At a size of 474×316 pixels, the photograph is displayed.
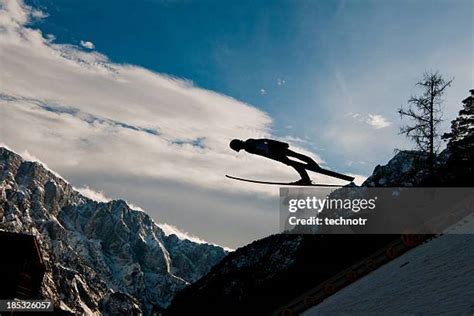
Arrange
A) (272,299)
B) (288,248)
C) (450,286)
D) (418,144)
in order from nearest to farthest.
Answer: (450,286)
(418,144)
(272,299)
(288,248)

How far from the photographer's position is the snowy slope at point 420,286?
1233 centimetres

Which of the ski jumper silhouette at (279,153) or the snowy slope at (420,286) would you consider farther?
the snowy slope at (420,286)

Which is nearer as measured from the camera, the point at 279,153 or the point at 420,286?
the point at 279,153

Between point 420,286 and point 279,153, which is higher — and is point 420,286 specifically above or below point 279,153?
below

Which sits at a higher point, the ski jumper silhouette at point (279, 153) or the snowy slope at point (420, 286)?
the ski jumper silhouette at point (279, 153)

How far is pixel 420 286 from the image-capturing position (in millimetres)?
14609

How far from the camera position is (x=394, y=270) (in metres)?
18.7

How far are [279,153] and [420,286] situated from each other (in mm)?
9915

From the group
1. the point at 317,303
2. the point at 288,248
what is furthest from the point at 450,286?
the point at 288,248

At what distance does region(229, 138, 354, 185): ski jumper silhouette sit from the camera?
702 centimetres

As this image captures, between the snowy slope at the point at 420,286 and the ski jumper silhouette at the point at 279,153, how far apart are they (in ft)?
19.9

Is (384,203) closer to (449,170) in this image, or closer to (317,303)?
(449,170)

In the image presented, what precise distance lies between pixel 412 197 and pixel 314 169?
111 feet

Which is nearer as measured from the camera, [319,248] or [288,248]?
[319,248]
